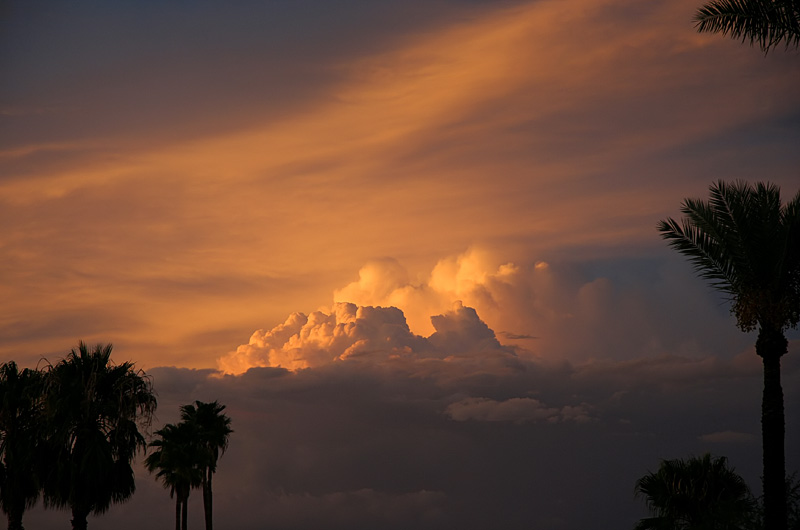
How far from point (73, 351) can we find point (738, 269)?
30.1m

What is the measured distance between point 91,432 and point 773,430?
2919 cm

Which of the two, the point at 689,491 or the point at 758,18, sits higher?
the point at 758,18

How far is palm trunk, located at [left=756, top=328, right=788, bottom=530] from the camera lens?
27.9 m

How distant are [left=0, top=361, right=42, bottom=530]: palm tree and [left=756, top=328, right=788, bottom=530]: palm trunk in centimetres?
3189

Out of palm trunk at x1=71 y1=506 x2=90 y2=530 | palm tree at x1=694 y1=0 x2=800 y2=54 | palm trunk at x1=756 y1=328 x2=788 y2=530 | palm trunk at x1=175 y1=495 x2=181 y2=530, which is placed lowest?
palm trunk at x1=175 y1=495 x2=181 y2=530

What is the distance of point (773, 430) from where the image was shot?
2850cm

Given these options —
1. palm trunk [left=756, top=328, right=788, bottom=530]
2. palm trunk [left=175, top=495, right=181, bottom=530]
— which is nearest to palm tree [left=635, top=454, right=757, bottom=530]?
palm trunk [left=756, top=328, right=788, bottom=530]

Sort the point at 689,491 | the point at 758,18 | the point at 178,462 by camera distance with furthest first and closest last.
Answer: the point at 178,462 < the point at 689,491 < the point at 758,18

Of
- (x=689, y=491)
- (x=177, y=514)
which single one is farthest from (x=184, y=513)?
(x=689, y=491)

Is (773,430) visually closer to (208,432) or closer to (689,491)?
(689,491)

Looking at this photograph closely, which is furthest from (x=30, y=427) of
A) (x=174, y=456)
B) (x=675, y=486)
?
(x=675, y=486)

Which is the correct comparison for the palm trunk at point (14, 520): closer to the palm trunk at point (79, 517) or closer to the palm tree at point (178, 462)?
the palm trunk at point (79, 517)

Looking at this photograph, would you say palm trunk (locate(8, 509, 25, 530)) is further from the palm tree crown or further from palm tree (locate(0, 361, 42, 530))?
the palm tree crown

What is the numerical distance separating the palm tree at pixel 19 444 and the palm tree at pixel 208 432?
25023 mm
